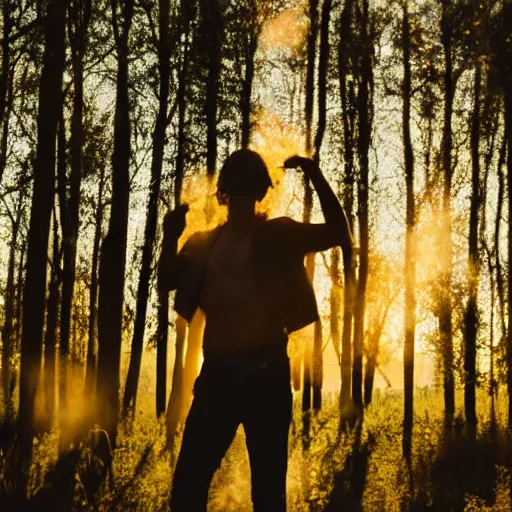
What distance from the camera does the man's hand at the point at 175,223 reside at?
11.1 feet

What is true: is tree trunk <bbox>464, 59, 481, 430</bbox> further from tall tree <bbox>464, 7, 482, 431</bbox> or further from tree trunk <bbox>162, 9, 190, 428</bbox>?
tree trunk <bbox>162, 9, 190, 428</bbox>

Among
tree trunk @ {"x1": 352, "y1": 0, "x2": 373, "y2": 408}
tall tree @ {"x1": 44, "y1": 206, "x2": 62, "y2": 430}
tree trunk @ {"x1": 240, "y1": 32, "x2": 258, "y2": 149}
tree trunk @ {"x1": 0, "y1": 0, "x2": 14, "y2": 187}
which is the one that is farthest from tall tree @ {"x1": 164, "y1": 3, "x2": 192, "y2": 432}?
tree trunk @ {"x1": 352, "y1": 0, "x2": 373, "y2": 408}

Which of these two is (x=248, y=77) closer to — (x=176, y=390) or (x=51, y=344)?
(x=51, y=344)

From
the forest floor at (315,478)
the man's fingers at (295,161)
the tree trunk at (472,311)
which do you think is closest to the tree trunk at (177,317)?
the forest floor at (315,478)

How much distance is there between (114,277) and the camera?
9.66 metres

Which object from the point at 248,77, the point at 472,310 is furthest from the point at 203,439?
the point at 472,310

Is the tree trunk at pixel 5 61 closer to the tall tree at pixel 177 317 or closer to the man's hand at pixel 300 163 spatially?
the tall tree at pixel 177 317

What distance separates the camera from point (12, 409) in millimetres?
18172

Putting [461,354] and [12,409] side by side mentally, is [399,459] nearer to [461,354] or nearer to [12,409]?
[12,409]

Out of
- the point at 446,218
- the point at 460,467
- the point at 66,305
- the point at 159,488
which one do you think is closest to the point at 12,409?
the point at 66,305

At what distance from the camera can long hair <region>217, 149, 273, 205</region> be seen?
3.39m

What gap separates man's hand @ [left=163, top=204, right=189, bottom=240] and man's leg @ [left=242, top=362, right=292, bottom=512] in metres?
0.65

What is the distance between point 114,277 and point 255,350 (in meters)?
6.62

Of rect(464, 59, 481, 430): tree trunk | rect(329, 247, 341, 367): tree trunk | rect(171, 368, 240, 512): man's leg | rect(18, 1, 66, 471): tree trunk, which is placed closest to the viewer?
rect(171, 368, 240, 512): man's leg
